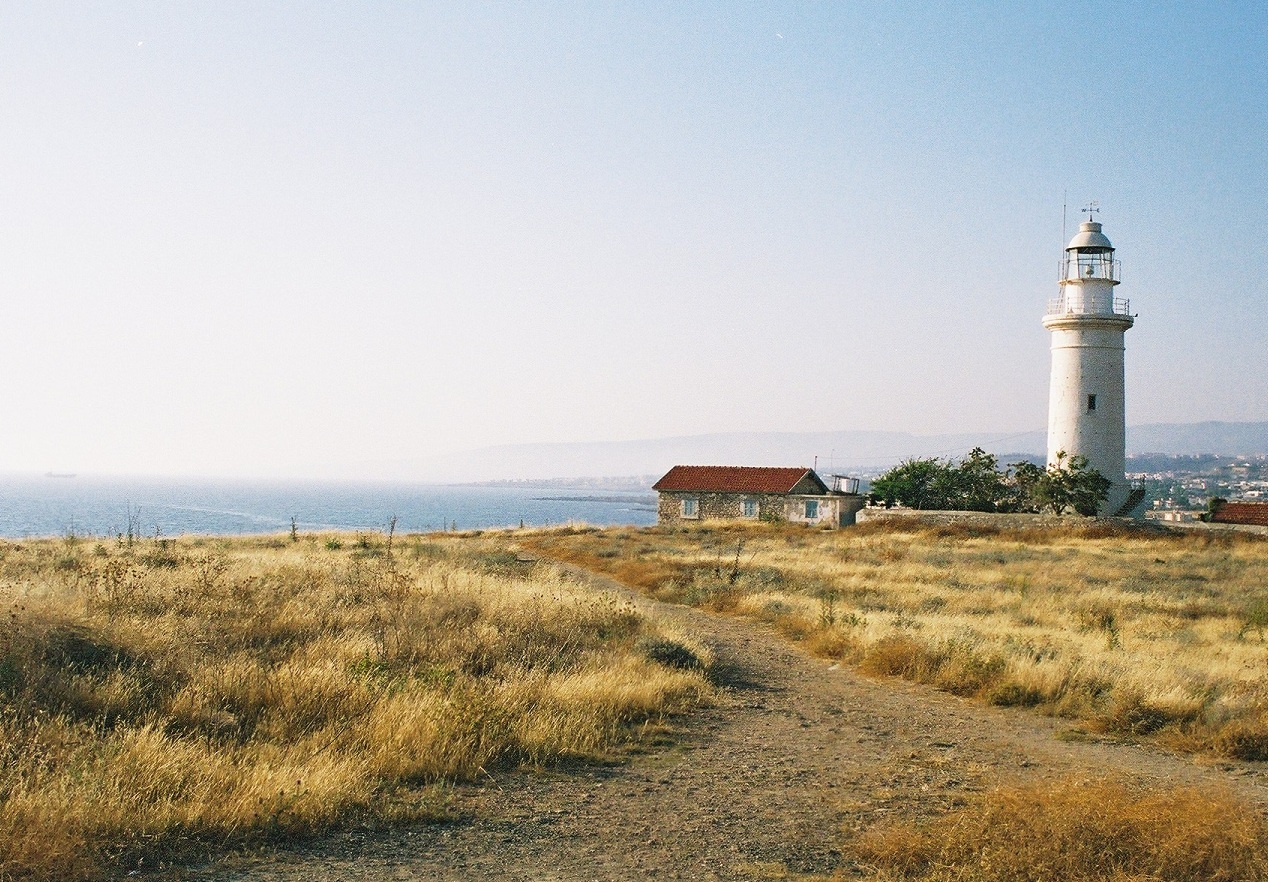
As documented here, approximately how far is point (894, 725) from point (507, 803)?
176 inches

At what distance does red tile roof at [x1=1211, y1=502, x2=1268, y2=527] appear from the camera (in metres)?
42.4

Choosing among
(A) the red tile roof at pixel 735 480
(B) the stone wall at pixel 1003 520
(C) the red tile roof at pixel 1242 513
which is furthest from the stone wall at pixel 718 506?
(C) the red tile roof at pixel 1242 513

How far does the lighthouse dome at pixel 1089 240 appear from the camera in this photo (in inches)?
1703

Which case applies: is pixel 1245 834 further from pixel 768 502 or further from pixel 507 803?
pixel 768 502

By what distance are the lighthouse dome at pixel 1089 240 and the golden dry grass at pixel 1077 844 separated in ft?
138

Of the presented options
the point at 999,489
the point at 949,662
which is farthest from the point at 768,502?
the point at 949,662

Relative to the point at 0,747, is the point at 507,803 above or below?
below

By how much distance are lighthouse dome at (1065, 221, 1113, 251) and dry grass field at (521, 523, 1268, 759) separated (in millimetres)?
13766

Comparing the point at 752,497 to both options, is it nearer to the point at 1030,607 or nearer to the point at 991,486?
the point at 991,486

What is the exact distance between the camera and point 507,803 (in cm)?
694

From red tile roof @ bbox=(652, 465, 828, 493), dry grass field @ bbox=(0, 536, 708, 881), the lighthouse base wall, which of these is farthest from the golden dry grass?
red tile roof @ bbox=(652, 465, 828, 493)

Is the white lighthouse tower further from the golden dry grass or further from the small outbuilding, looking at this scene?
the golden dry grass

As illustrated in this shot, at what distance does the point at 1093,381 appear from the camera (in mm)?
41844

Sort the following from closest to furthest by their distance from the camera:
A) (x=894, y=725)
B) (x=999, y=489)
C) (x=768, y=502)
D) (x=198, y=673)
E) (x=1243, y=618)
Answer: (x=198, y=673) → (x=894, y=725) → (x=1243, y=618) → (x=999, y=489) → (x=768, y=502)
